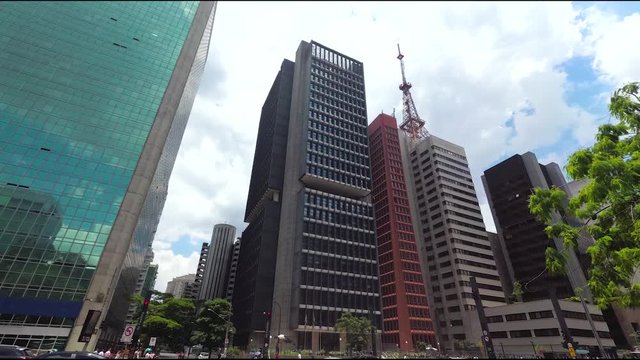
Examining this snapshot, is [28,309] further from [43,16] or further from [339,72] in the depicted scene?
[339,72]

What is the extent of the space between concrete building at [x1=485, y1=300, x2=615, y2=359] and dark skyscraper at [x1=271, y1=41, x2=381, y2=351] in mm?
35291

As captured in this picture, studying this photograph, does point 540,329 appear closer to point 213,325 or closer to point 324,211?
point 324,211

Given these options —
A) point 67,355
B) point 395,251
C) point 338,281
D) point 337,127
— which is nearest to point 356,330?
point 338,281

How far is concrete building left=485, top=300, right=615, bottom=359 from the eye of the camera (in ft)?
248

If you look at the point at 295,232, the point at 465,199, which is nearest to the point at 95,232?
the point at 295,232

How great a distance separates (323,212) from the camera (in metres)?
87.4

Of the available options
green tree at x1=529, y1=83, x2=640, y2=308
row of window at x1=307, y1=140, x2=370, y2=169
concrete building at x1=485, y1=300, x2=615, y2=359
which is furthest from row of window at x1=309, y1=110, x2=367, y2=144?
green tree at x1=529, y1=83, x2=640, y2=308

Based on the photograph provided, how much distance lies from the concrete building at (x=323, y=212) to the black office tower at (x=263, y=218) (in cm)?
184

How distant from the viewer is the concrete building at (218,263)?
17162 centimetres

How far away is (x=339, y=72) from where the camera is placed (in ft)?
371

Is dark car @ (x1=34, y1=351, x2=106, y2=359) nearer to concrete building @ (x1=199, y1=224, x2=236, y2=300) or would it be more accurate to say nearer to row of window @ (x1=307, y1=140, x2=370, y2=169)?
row of window @ (x1=307, y1=140, x2=370, y2=169)

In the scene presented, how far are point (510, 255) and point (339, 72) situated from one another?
91080 mm

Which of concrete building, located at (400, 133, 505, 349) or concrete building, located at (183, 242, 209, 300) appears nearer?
concrete building, located at (400, 133, 505, 349)

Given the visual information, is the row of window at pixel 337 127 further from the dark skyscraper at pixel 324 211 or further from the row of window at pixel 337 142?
the row of window at pixel 337 142
